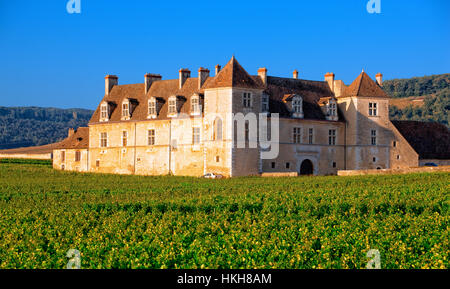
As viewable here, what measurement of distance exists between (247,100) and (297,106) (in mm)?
6646

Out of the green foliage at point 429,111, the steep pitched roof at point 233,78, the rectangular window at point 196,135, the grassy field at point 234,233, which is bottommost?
the grassy field at point 234,233

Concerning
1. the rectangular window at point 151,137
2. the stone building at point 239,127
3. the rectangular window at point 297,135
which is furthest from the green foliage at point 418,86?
the rectangular window at point 151,137

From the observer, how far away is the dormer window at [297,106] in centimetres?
5594

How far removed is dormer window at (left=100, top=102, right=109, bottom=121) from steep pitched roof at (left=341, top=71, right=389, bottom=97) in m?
25.5

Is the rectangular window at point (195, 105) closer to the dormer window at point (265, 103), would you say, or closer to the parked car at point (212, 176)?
the dormer window at point (265, 103)

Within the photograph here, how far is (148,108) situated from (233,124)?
12.6m

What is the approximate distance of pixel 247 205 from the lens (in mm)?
25906

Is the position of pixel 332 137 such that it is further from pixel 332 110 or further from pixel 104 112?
pixel 104 112

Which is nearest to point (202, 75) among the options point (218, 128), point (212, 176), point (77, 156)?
point (218, 128)

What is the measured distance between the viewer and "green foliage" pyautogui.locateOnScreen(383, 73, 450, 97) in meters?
152

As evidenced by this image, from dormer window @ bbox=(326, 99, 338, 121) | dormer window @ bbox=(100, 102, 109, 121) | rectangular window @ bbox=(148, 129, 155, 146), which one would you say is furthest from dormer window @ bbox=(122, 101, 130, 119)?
dormer window @ bbox=(326, 99, 338, 121)

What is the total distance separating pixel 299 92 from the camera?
193 feet

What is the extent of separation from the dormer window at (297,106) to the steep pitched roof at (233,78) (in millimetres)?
4674

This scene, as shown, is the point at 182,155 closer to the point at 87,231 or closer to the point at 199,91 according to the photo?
the point at 199,91
